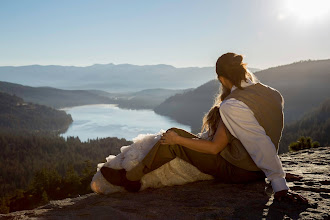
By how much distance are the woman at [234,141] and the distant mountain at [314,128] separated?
252ft

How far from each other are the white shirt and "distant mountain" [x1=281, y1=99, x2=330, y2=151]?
Answer: 76962mm

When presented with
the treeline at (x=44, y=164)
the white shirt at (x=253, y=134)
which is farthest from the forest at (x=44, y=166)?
the white shirt at (x=253, y=134)

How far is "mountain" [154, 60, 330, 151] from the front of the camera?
132250 millimetres

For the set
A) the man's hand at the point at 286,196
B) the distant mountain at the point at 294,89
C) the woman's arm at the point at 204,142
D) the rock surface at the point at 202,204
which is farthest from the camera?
the distant mountain at the point at 294,89

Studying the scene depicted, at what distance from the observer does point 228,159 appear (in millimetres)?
3918

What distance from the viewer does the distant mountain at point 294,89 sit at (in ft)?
436

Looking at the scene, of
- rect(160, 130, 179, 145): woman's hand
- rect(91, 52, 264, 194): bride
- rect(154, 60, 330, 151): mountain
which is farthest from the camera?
rect(154, 60, 330, 151): mountain

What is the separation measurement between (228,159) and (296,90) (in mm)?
155027

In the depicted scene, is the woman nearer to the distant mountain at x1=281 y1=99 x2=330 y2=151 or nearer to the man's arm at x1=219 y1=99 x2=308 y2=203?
the man's arm at x1=219 y1=99 x2=308 y2=203

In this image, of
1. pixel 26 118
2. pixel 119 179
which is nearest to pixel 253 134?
pixel 119 179

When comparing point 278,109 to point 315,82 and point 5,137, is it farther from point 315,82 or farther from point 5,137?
point 315,82

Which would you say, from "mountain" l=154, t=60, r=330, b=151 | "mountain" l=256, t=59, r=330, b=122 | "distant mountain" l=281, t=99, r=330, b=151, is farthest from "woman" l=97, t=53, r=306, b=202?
"mountain" l=256, t=59, r=330, b=122

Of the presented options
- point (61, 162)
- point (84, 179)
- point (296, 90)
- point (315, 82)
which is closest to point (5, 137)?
point (61, 162)

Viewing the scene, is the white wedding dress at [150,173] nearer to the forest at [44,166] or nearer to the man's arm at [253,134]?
the man's arm at [253,134]
